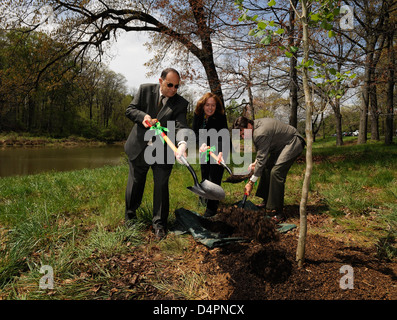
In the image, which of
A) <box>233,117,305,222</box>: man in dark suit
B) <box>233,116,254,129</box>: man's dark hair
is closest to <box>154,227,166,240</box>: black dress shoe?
<box>233,117,305,222</box>: man in dark suit

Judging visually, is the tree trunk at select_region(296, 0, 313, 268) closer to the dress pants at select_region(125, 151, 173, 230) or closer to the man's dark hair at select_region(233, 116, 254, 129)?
the man's dark hair at select_region(233, 116, 254, 129)

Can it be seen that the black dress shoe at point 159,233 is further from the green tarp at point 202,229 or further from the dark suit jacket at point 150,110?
the dark suit jacket at point 150,110

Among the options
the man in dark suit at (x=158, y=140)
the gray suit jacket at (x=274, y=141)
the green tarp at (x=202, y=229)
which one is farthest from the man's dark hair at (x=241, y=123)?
the green tarp at (x=202, y=229)

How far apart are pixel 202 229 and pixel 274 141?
5.59 ft

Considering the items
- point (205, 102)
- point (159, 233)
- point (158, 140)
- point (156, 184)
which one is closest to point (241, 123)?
point (205, 102)

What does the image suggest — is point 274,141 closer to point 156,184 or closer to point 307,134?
point 307,134

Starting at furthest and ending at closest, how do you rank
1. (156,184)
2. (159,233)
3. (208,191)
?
(156,184) < (159,233) < (208,191)

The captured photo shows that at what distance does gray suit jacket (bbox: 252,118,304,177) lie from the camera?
339 cm

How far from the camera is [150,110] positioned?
305 cm

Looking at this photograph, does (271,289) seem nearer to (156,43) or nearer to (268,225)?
(268,225)

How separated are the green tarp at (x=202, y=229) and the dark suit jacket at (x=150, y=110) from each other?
1060 mm

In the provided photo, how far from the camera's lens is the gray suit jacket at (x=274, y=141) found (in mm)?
3391

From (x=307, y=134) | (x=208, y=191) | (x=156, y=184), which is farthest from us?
(x=156, y=184)

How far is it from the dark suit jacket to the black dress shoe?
0.94 meters
